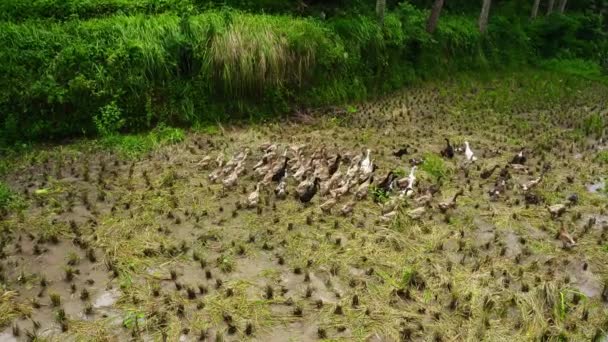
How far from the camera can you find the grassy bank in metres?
6.99

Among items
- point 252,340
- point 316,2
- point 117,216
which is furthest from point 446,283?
point 316,2

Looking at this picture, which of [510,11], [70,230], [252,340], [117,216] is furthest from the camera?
[510,11]

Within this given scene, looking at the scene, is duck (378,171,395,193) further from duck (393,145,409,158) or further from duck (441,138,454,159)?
duck (441,138,454,159)

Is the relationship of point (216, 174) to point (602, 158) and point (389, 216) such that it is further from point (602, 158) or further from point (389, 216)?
point (602, 158)

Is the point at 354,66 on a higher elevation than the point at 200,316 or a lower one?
higher

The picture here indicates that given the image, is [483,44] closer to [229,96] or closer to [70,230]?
[229,96]

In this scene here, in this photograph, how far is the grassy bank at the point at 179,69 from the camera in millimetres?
6992

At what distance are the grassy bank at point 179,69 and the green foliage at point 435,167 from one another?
3.04 metres

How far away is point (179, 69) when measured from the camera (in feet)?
26.5

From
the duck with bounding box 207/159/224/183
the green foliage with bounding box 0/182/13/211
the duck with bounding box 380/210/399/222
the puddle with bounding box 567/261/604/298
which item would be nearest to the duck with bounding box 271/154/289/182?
the duck with bounding box 207/159/224/183

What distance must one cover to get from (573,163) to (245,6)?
669 cm

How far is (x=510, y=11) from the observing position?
58.3ft

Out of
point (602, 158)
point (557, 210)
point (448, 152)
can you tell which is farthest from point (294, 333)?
point (602, 158)

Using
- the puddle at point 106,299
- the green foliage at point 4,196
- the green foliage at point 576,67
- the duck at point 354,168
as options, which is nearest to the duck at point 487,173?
the duck at point 354,168
